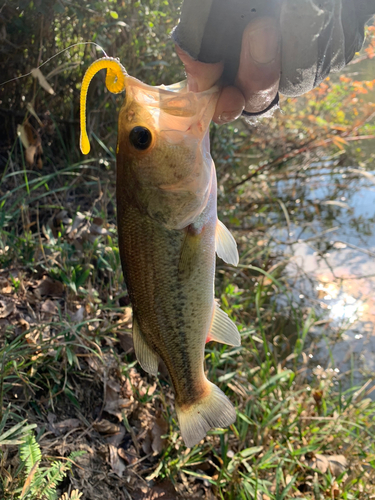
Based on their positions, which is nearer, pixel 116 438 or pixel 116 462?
pixel 116 462

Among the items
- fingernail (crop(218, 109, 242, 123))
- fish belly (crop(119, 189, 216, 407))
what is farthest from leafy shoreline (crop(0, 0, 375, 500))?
fingernail (crop(218, 109, 242, 123))

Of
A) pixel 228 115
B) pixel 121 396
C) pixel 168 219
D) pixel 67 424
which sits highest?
pixel 228 115

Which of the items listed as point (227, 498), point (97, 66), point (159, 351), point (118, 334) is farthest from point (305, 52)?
point (227, 498)

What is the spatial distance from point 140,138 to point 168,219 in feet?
1.07

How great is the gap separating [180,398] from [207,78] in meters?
1.43

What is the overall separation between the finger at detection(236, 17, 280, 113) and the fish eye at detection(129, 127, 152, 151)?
1.64ft

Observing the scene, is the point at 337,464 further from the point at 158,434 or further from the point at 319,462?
the point at 158,434

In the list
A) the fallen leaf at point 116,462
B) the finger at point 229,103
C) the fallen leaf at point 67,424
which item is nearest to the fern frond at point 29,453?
the fallen leaf at point 67,424

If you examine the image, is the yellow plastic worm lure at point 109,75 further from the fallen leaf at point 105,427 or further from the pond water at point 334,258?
the pond water at point 334,258

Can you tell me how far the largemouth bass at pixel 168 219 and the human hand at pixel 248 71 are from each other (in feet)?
0.32

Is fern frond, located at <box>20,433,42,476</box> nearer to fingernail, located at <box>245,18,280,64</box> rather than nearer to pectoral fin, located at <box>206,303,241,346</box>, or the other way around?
pectoral fin, located at <box>206,303,241,346</box>

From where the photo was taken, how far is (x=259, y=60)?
165cm

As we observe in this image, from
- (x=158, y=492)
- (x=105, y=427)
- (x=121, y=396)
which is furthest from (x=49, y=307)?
(x=158, y=492)

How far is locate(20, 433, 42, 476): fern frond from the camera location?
5.78 ft
